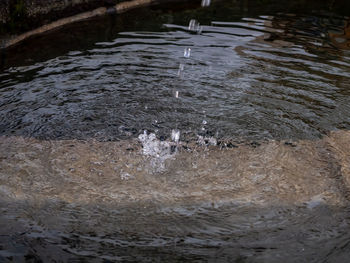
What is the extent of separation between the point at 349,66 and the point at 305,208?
349 centimetres

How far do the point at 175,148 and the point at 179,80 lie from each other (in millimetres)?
1583

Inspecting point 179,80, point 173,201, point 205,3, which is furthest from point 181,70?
point 205,3

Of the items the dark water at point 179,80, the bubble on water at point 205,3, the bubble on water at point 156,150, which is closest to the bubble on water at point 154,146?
the bubble on water at point 156,150

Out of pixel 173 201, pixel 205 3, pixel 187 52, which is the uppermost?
pixel 205 3

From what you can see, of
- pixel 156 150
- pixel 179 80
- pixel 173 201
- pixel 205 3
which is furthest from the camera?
pixel 205 3

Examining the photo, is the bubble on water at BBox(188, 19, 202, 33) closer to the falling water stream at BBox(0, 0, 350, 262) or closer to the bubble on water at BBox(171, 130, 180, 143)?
the falling water stream at BBox(0, 0, 350, 262)

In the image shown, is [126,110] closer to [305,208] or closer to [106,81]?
[106,81]

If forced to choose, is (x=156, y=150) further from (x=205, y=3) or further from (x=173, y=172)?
(x=205, y=3)

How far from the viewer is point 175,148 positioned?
4090 mm

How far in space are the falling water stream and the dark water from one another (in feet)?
0.08

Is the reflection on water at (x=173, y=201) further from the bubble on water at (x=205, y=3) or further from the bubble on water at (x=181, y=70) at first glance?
the bubble on water at (x=205, y=3)

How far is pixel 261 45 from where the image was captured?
6.84 meters

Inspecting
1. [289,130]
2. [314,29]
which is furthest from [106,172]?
[314,29]

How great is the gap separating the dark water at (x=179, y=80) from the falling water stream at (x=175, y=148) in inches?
0.9
